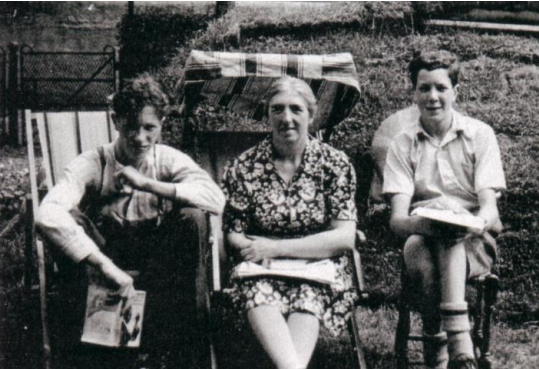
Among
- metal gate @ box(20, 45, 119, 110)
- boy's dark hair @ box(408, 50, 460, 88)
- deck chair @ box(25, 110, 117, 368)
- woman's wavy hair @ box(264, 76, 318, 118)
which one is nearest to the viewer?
woman's wavy hair @ box(264, 76, 318, 118)

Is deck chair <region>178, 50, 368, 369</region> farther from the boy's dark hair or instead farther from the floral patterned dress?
the boy's dark hair

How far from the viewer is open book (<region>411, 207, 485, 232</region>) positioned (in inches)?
141

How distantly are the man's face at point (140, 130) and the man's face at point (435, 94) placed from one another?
4.53ft

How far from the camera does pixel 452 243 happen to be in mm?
3725

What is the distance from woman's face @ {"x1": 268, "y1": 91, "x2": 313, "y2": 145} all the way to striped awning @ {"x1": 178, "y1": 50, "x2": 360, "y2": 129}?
24.9 inches

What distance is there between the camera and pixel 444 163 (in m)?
4.08

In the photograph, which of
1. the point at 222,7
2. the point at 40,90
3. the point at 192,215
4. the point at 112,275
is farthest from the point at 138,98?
the point at 40,90

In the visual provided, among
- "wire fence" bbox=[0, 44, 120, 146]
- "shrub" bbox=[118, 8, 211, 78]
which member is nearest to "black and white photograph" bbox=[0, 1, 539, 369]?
"shrub" bbox=[118, 8, 211, 78]

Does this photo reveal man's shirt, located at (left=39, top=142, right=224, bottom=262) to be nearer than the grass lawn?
Yes

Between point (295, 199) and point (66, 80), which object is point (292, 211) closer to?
point (295, 199)

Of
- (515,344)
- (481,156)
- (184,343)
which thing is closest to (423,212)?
(481,156)

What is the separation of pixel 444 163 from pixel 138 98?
1.63 m

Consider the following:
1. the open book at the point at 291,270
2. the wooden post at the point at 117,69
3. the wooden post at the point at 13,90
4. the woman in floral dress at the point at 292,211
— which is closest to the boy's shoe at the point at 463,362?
the woman in floral dress at the point at 292,211

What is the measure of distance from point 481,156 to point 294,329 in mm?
1364
